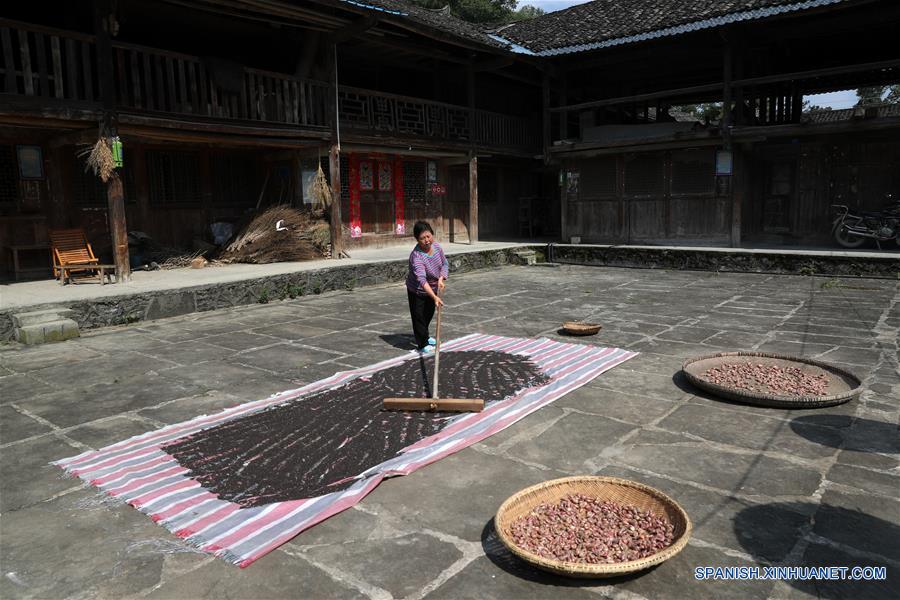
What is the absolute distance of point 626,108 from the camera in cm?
1995

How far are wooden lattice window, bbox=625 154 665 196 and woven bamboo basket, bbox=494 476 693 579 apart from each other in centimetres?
1407

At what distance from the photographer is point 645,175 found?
16.0m

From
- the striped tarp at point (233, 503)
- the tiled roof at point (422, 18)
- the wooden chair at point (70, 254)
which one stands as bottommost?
the striped tarp at point (233, 503)

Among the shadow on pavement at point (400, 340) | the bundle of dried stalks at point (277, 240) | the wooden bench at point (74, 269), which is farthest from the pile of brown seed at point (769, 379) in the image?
the bundle of dried stalks at point (277, 240)

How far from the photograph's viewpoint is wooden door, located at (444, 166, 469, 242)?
17188 millimetres

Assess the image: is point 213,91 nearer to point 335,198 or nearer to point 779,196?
point 335,198

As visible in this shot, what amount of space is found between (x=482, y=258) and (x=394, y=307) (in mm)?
5366

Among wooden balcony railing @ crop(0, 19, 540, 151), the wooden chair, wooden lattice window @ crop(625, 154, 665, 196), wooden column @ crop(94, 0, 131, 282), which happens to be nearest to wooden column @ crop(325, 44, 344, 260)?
wooden balcony railing @ crop(0, 19, 540, 151)

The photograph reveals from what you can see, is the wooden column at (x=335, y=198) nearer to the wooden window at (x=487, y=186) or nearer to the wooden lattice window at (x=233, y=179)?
the wooden lattice window at (x=233, y=179)

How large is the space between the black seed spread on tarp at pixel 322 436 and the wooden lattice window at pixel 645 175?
1188cm

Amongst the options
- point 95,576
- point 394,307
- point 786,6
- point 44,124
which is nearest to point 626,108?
point 786,6

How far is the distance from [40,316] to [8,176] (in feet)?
13.3

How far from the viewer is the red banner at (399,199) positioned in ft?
50.8

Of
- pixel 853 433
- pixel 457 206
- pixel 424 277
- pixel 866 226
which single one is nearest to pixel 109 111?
pixel 424 277
